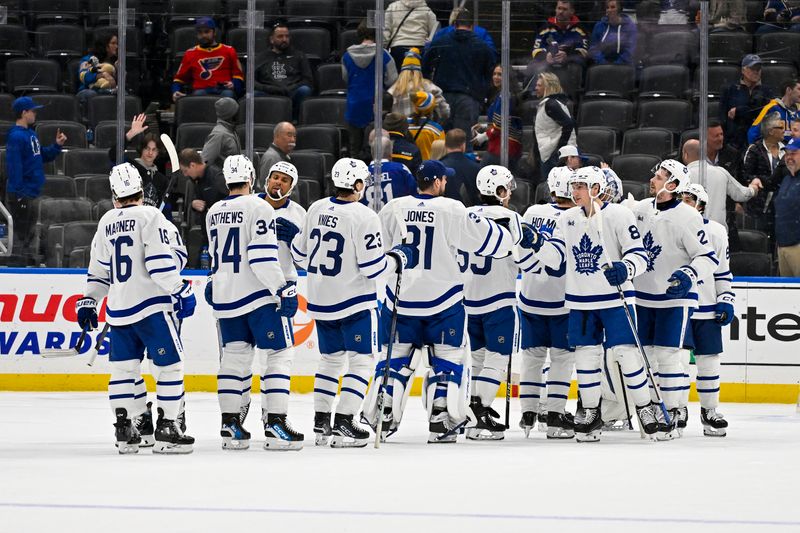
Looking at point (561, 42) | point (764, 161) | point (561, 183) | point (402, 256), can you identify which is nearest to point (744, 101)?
point (764, 161)

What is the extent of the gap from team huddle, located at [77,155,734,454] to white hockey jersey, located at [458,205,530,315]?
0.01m

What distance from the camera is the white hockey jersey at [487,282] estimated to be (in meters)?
8.95

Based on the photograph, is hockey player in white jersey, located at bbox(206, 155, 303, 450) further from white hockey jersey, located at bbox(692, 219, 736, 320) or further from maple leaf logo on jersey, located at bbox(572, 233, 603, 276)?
white hockey jersey, located at bbox(692, 219, 736, 320)

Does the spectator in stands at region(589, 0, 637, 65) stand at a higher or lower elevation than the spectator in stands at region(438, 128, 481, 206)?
higher

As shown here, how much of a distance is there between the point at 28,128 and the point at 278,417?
5.18 metres

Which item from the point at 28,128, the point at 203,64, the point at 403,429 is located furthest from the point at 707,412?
the point at 28,128

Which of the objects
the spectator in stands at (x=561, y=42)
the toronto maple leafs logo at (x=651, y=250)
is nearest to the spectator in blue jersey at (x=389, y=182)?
the spectator in stands at (x=561, y=42)

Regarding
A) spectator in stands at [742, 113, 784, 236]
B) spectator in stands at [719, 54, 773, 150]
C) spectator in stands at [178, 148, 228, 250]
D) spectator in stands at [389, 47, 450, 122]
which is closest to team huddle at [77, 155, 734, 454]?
spectator in stands at [742, 113, 784, 236]

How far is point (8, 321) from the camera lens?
11.8 meters

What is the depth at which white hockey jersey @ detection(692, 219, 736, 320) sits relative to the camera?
9.36 metres

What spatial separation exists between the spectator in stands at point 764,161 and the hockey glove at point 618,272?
358cm

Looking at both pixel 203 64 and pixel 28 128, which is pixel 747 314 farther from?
pixel 28 128

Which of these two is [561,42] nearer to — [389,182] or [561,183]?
[389,182]

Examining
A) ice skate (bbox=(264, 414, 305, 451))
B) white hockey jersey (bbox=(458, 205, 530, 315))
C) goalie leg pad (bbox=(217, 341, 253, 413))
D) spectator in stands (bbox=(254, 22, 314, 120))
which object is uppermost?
spectator in stands (bbox=(254, 22, 314, 120))
